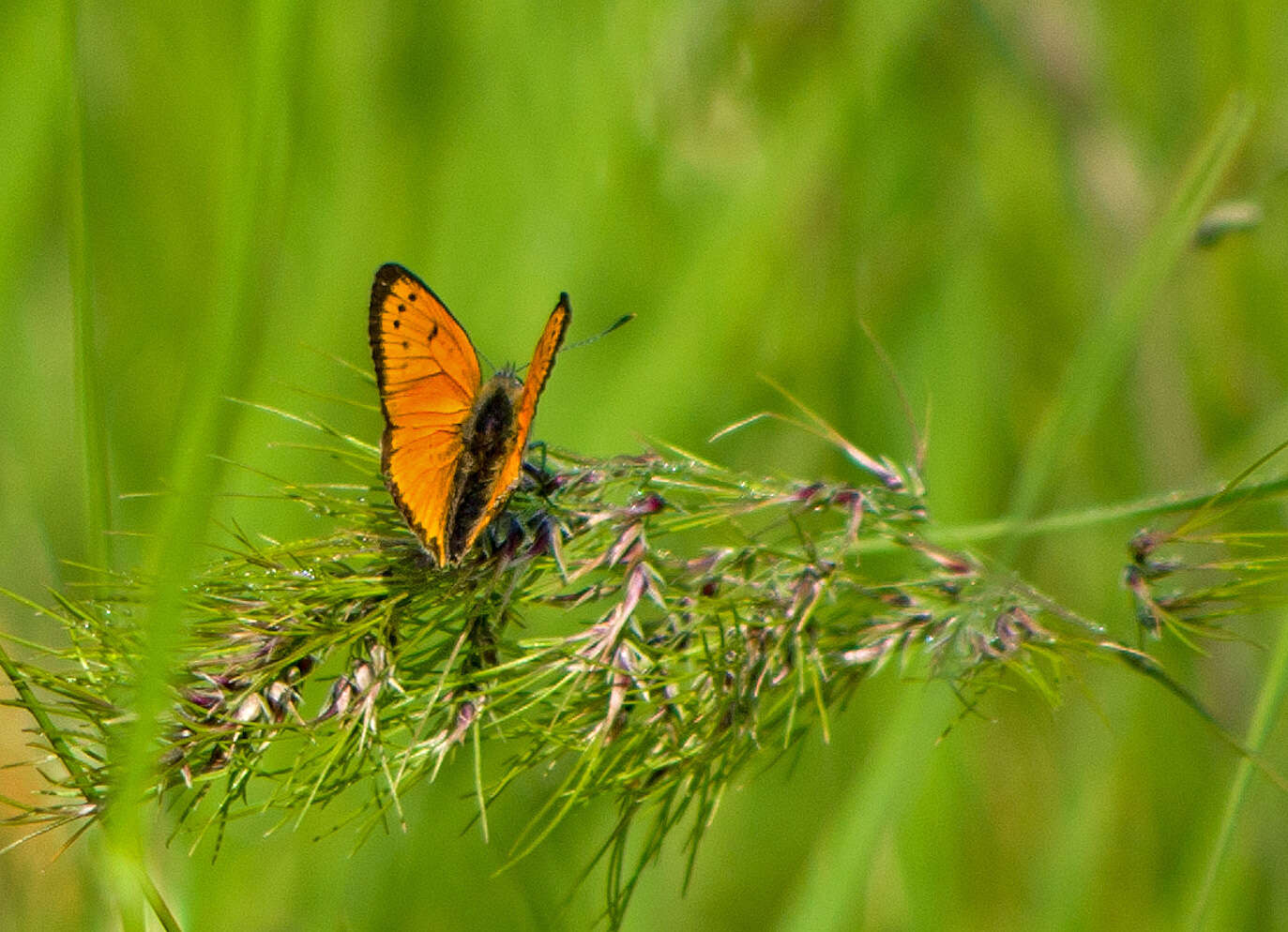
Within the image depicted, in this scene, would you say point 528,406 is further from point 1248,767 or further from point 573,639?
point 1248,767

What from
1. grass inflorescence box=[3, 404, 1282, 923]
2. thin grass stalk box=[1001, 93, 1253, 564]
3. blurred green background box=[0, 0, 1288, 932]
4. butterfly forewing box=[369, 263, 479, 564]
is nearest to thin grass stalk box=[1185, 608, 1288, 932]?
grass inflorescence box=[3, 404, 1282, 923]

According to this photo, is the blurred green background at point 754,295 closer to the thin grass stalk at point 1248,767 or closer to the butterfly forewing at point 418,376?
the butterfly forewing at point 418,376

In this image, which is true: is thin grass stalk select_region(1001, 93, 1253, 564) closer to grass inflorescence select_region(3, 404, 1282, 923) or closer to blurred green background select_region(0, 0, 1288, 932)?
grass inflorescence select_region(3, 404, 1282, 923)


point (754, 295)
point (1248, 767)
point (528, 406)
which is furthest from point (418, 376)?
point (754, 295)

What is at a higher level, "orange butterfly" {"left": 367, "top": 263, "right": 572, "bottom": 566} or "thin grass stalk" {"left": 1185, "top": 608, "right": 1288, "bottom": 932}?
"orange butterfly" {"left": 367, "top": 263, "right": 572, "bottom": 566}

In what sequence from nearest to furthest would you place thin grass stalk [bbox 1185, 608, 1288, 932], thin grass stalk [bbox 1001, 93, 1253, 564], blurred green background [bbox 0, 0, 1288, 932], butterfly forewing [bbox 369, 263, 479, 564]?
1. thin grass stalk [bbox 1185, 608, 1288, 932]
2. thin grass stalk [bbox 1001, 93, 1253, 564]
3. butterfly forewing [bbox 369, 263, 479, 564]
4. blurred green background [bbox 0, 0, 1288, 932]

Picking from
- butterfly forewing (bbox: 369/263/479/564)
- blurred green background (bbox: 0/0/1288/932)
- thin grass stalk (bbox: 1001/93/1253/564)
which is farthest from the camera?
blurred green background (bbox: 0/0/1288/932)

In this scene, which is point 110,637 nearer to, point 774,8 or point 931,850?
point 931,850

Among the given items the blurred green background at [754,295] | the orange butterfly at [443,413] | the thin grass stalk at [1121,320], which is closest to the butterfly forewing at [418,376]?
the orange butterfly at [443,413]
